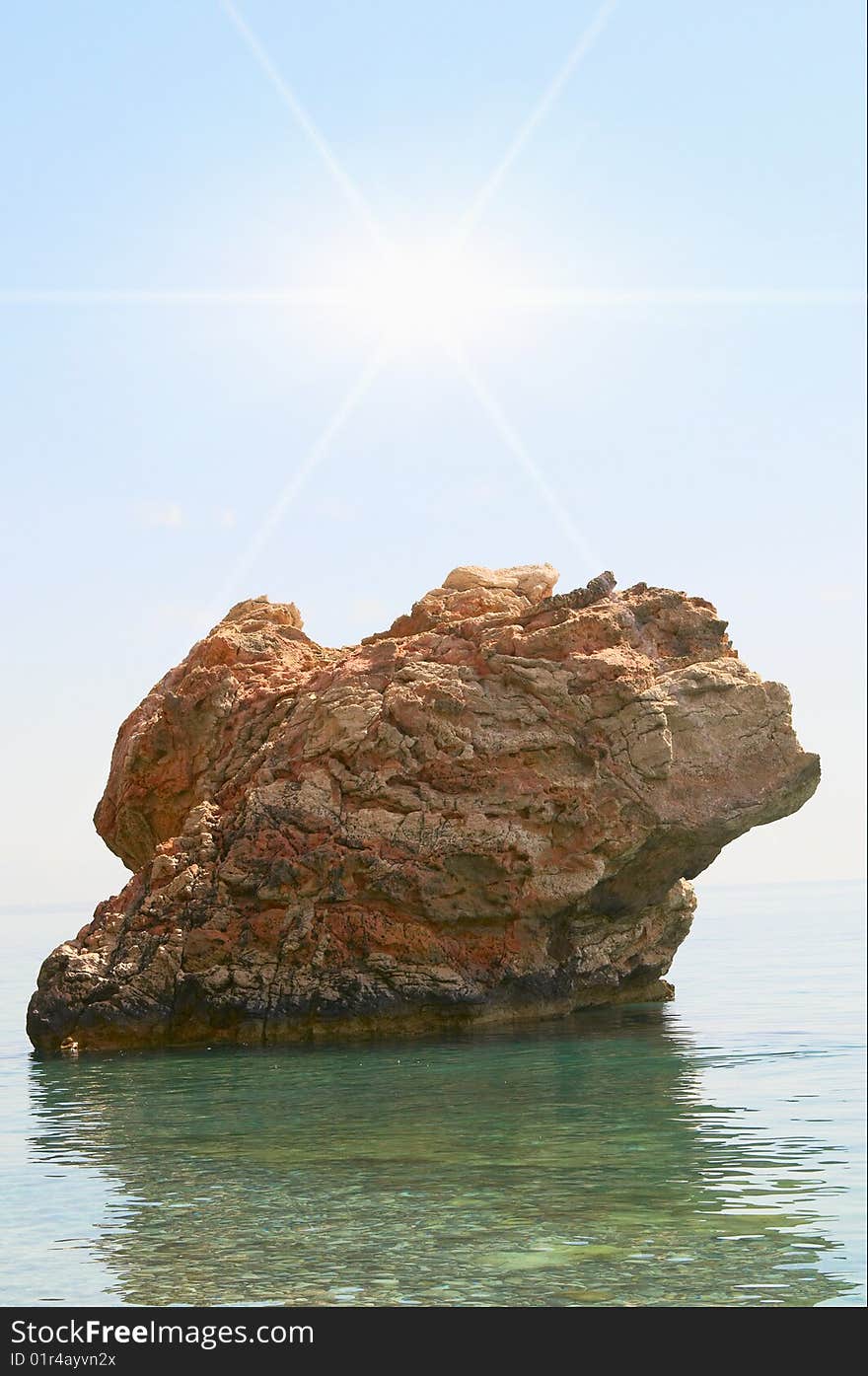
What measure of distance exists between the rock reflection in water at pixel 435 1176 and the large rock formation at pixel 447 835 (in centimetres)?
116

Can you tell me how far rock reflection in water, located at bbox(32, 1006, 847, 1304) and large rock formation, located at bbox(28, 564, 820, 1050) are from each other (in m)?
1.16

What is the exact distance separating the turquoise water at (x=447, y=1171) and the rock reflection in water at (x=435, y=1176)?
4 centimetres

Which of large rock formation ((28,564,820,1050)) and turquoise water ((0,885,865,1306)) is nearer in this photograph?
turquoise water ((0,885,865,1306))

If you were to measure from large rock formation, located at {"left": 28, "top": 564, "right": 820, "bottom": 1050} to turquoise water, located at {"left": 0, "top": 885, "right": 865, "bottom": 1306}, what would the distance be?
97cm

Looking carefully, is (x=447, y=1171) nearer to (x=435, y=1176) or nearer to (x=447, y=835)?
(x=435, y=1176)

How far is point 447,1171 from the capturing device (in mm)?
15586

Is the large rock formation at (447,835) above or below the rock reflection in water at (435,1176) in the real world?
above

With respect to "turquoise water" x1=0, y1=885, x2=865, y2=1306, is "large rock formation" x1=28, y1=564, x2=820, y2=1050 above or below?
above

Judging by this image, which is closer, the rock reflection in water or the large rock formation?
the rock reflection in water

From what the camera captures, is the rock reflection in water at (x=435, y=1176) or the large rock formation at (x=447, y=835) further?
the large rock formation at (x=447, y=835)

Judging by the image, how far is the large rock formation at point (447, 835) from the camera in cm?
2478

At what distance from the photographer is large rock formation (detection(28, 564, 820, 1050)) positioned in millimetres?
24781

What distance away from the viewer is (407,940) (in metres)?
24.8
